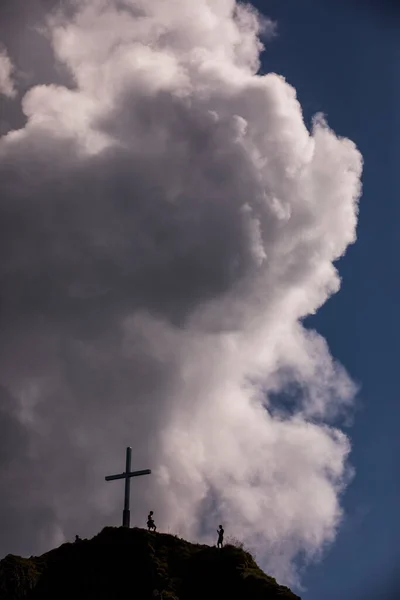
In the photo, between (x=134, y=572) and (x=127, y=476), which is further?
(x=127, y=476)

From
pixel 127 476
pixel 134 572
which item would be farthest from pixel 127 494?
pixel 134 572

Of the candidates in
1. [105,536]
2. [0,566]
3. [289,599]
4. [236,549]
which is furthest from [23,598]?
[289,599]

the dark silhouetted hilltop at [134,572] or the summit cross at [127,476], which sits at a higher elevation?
the summit cross at [127,476]

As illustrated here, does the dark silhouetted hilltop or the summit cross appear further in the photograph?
the summit cross

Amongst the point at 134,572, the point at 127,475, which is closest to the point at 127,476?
the point at 127,475

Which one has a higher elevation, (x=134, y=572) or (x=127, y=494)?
(x=127, y=494)

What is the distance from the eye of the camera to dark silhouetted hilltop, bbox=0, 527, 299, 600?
46594 mm

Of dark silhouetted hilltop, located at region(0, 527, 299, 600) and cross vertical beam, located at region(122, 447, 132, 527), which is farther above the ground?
cross vertical beam, located at region(122, 447, 132, 527)

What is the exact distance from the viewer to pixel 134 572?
47625 millimetres

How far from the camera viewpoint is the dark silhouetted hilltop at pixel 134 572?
46.6m

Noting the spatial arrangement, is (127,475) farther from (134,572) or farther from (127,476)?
(134,572)

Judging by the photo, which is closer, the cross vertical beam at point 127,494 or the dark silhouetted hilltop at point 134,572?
the dark silhouetted hilltop at point 134,572

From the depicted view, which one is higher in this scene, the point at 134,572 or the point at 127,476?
the point at 127,476

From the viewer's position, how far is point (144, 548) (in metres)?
48.6
